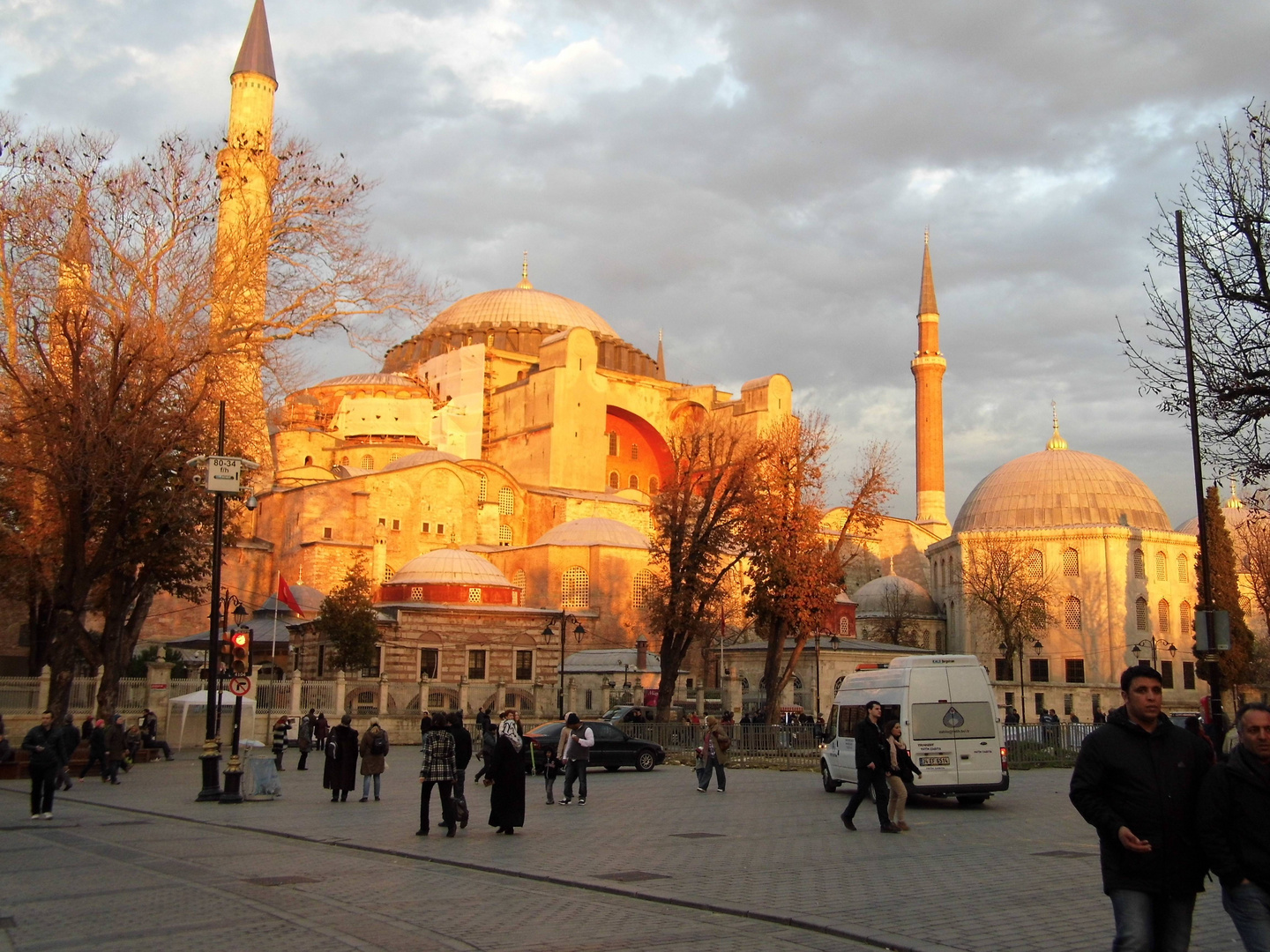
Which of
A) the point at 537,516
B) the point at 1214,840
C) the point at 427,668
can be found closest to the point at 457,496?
the point at 537,516

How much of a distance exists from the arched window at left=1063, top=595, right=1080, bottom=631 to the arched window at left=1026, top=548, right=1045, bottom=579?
177cm

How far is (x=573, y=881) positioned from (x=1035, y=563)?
171 ft

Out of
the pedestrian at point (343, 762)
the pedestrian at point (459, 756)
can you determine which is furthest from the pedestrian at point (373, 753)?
the pedestrian at point (459, 756)

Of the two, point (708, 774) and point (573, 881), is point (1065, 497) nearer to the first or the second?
point (708, 774)

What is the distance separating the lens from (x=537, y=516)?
55.3m

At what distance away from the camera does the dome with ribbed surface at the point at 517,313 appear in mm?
69188

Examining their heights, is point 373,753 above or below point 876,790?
below

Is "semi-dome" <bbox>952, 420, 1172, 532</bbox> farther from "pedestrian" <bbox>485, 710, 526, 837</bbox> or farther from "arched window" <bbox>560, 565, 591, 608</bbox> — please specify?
"pedestrian" <bbox>485, 710, 526, 837</bbox>

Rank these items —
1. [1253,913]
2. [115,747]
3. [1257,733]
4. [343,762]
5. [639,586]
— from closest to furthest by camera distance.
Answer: [1253,913] → [1257,733] → [343,762] → [115,747] → [639,586]

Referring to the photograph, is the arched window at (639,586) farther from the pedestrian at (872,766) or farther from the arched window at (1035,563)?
the pedestrian at (872,766)

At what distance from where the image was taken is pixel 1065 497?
191 feet

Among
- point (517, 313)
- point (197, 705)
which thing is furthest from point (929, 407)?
point (197, 705)

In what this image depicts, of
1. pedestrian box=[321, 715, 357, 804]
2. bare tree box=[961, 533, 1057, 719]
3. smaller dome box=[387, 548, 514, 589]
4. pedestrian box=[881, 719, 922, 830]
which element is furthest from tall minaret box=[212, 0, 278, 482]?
bare tree box=[961, 533, 1057, 719]

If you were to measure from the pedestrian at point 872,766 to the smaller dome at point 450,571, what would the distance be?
3215 cm
